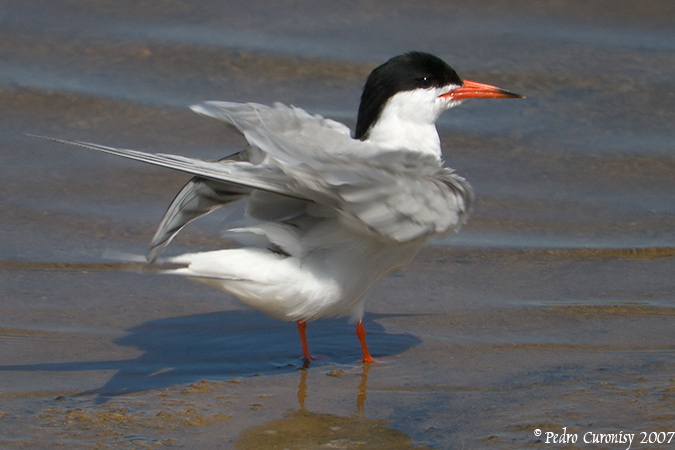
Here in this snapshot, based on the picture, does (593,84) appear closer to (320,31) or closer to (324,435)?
(320,31)

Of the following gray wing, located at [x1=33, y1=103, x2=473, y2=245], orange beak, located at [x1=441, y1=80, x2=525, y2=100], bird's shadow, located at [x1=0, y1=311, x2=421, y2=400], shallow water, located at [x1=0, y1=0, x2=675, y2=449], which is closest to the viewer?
gray wing, located at [x1=33, y1=103, x2=473, y2=245]

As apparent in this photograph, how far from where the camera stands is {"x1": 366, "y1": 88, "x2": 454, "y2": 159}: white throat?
446cm

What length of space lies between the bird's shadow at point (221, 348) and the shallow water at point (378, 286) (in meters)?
0.01

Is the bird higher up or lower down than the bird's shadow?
higher up

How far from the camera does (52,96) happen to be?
24.0ft

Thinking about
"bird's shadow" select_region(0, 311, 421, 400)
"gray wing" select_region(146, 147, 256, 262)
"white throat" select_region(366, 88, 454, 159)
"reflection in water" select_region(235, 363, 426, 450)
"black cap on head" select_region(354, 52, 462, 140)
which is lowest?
"reflection in water" select_region(235, 363, 426, 450)

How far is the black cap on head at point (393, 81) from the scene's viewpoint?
4.48 metres

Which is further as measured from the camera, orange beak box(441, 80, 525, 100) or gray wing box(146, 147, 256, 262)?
orange beak box(441, 80, 525, 100)

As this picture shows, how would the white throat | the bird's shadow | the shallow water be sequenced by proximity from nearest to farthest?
the shallow water
the bird's shadow
the white throat

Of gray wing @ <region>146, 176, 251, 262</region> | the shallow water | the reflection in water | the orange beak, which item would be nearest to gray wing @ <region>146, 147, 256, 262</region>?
gray wing @ <region>146, 176, 251, 262</region>

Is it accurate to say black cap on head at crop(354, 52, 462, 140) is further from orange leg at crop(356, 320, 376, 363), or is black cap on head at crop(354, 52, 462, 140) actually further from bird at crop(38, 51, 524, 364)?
orange leg at crop(356, 320, 376, 363)

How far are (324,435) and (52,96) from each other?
174 inches

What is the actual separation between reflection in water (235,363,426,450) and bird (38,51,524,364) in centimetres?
54

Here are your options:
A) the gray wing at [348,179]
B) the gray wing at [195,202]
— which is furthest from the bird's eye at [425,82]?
the gray wing at [195,202]
